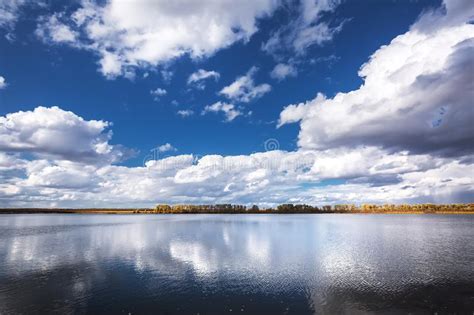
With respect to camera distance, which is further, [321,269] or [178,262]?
[178,262]

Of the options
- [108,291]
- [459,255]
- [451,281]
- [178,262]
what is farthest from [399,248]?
[108,291]

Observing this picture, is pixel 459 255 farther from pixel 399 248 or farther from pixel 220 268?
pixel 220 268

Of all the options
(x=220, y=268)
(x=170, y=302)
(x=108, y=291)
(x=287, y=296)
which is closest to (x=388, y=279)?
(x=287, y=296)

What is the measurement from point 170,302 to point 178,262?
22.2 meters

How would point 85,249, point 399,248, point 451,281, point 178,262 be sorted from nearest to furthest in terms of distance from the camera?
point 451,281 → point 178,262 → point 85,249 → point 399,248

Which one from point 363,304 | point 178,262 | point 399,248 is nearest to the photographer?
point 363,304

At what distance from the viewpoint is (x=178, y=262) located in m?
55.9

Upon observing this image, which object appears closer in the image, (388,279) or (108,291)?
(108,291)

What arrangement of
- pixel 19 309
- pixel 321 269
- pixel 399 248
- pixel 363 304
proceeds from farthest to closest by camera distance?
pixel 399 248, pixel 321 269, pixel 363 304, pixel 19 309

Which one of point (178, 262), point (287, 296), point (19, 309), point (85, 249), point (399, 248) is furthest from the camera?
point (399, 248)

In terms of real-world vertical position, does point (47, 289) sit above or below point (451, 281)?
above

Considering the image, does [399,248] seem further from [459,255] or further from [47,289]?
[47,289]

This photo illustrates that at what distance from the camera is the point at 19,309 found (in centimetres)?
3158

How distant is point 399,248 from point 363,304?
4893cm
